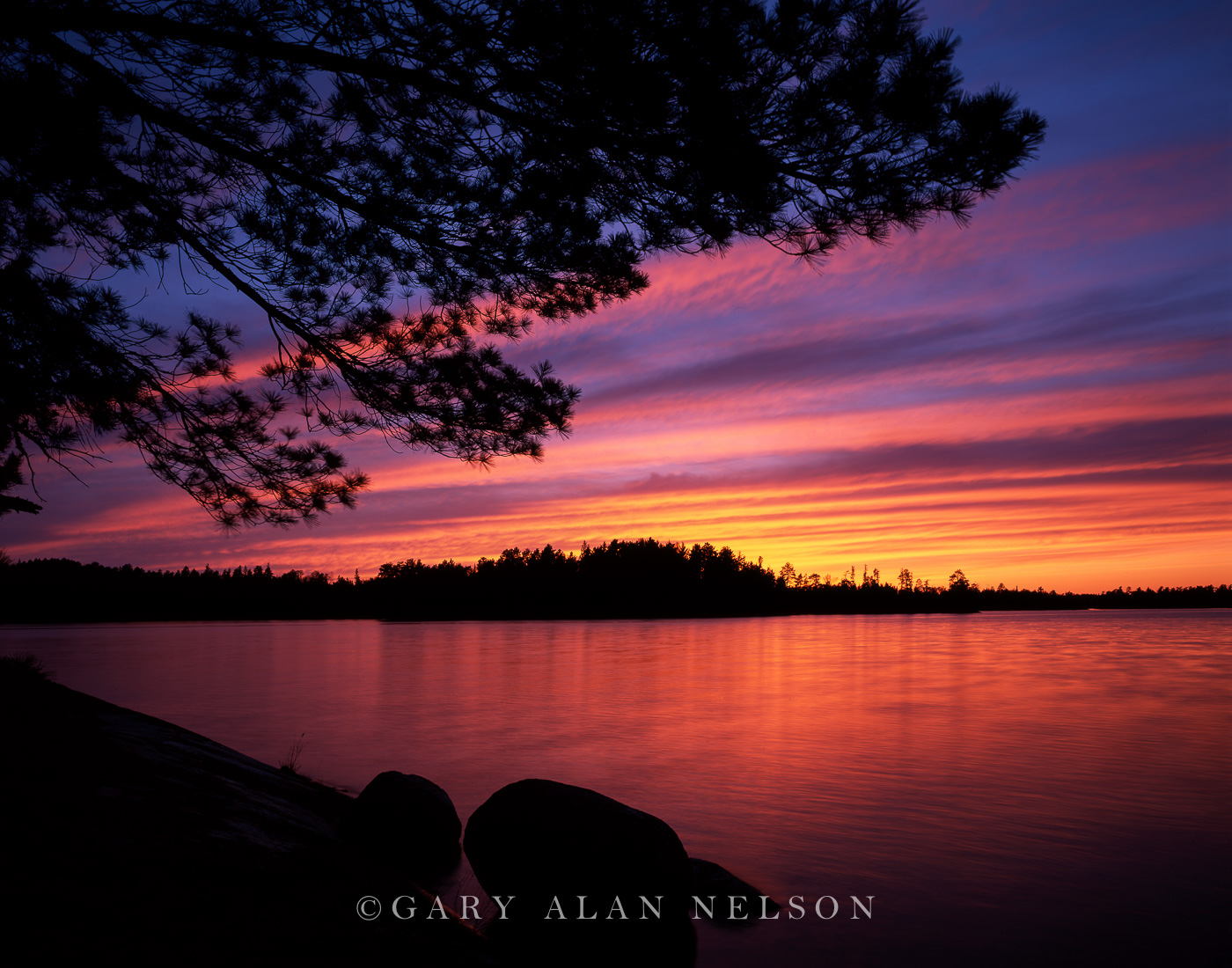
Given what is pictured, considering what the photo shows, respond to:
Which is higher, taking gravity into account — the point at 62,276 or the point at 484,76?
the point at 484,76

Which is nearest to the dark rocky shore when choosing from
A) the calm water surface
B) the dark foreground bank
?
the dark foreground bank

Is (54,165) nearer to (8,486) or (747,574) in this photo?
(8,486)

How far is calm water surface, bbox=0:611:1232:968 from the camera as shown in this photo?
6.38 meters

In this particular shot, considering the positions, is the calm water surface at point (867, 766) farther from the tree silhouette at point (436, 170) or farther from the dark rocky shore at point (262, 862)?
the tree silhouette at point (436, 170)

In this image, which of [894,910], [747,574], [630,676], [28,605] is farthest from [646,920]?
[747,574]

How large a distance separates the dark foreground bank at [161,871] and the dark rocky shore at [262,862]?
1cm

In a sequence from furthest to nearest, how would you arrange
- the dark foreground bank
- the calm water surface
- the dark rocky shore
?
the calm water surface
the dark rocky shore
the dark foreground bank

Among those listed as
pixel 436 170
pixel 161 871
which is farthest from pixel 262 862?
pixel 436 170

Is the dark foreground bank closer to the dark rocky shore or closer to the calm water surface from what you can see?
the dark rocky shore

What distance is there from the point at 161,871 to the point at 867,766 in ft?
39.4

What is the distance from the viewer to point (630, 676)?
2936 cm

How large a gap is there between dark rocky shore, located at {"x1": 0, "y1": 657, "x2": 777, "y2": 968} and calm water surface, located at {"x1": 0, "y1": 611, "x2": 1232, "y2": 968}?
914 mm

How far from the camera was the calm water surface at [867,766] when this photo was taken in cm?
638

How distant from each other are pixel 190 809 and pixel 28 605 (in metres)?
123
